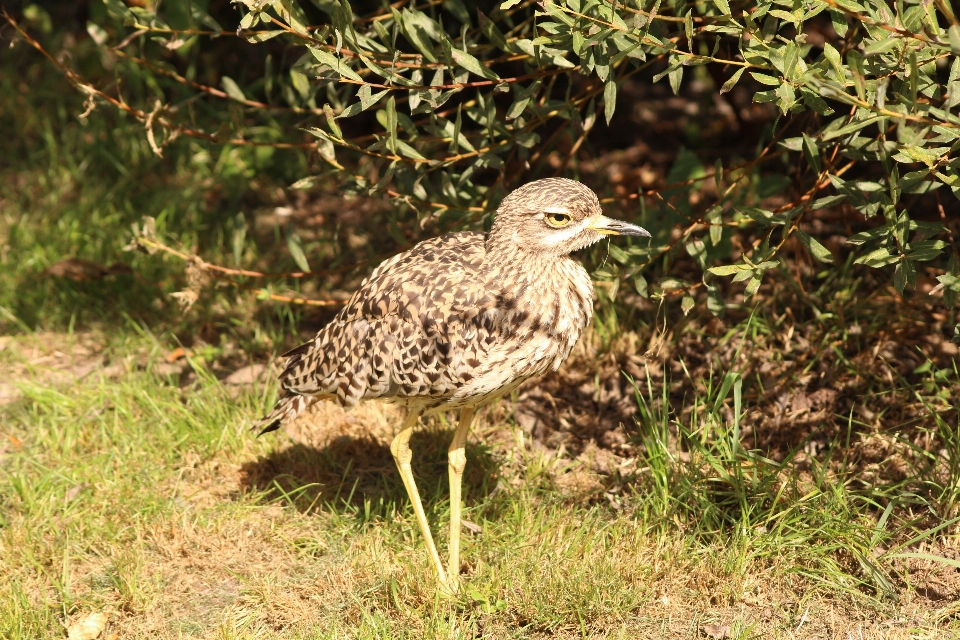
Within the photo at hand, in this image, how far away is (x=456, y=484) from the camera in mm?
3838

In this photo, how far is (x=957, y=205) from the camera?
5027mm

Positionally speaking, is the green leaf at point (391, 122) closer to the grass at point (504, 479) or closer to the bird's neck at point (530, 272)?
the bird's neck at point (530, 272)

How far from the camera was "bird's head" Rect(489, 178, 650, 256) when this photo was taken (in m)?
3.53

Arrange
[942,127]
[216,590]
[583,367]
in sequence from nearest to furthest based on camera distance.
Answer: [942,127]
[216,590]
[583,367]

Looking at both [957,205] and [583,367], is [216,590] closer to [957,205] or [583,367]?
[583,367]

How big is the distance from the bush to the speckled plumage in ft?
1.28

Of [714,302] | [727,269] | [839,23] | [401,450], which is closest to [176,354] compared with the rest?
[401,450]

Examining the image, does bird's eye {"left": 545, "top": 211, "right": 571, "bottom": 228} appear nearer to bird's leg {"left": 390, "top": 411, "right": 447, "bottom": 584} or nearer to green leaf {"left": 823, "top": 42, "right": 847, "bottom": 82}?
bird's leg {"left": 390, "top": 411, "right": 447, "bottom": 584}

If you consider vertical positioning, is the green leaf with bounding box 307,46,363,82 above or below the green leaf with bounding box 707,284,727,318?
above

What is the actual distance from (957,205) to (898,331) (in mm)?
1028

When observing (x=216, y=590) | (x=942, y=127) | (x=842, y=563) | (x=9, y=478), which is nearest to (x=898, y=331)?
(x=842, y=563)

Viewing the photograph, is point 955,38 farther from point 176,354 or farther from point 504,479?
point 176,354

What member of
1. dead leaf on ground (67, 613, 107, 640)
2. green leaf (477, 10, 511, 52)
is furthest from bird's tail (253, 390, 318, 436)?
green leaf (477, 10, 511, 52)

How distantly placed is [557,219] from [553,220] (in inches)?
1.1
